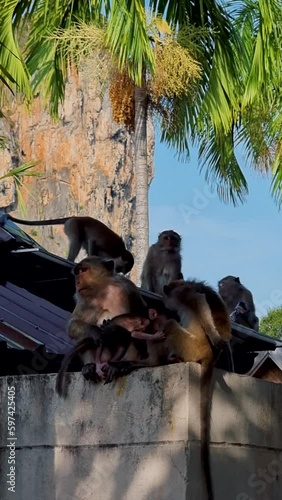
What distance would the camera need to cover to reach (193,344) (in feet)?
21.9

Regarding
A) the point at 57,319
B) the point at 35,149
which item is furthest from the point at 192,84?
the point at 35,149

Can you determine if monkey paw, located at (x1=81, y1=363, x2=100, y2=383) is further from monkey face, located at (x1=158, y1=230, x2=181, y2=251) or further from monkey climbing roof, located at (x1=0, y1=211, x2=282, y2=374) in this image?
monkey face, located at (x1=158, y1=230, x2=181, y2=251)

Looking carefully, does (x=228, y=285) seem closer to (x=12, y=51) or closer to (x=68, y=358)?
(x=12, y=51)

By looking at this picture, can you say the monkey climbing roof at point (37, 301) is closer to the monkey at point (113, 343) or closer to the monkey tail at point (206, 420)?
the monkey at point (113, 343)

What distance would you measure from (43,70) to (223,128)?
9.91 feet

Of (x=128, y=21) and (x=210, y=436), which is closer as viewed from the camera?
(x=210, y=436)

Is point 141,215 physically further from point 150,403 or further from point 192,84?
point 150,403

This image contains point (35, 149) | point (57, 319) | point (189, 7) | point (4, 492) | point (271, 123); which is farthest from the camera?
point (35, 149)

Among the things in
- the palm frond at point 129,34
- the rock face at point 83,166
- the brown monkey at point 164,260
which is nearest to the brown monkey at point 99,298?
the brown monkey at point 164,260

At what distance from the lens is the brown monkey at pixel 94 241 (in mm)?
13375

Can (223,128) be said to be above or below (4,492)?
above

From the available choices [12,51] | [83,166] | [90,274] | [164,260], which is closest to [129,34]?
[12,51]

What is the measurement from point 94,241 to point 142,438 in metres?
7.04

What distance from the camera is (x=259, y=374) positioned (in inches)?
647
